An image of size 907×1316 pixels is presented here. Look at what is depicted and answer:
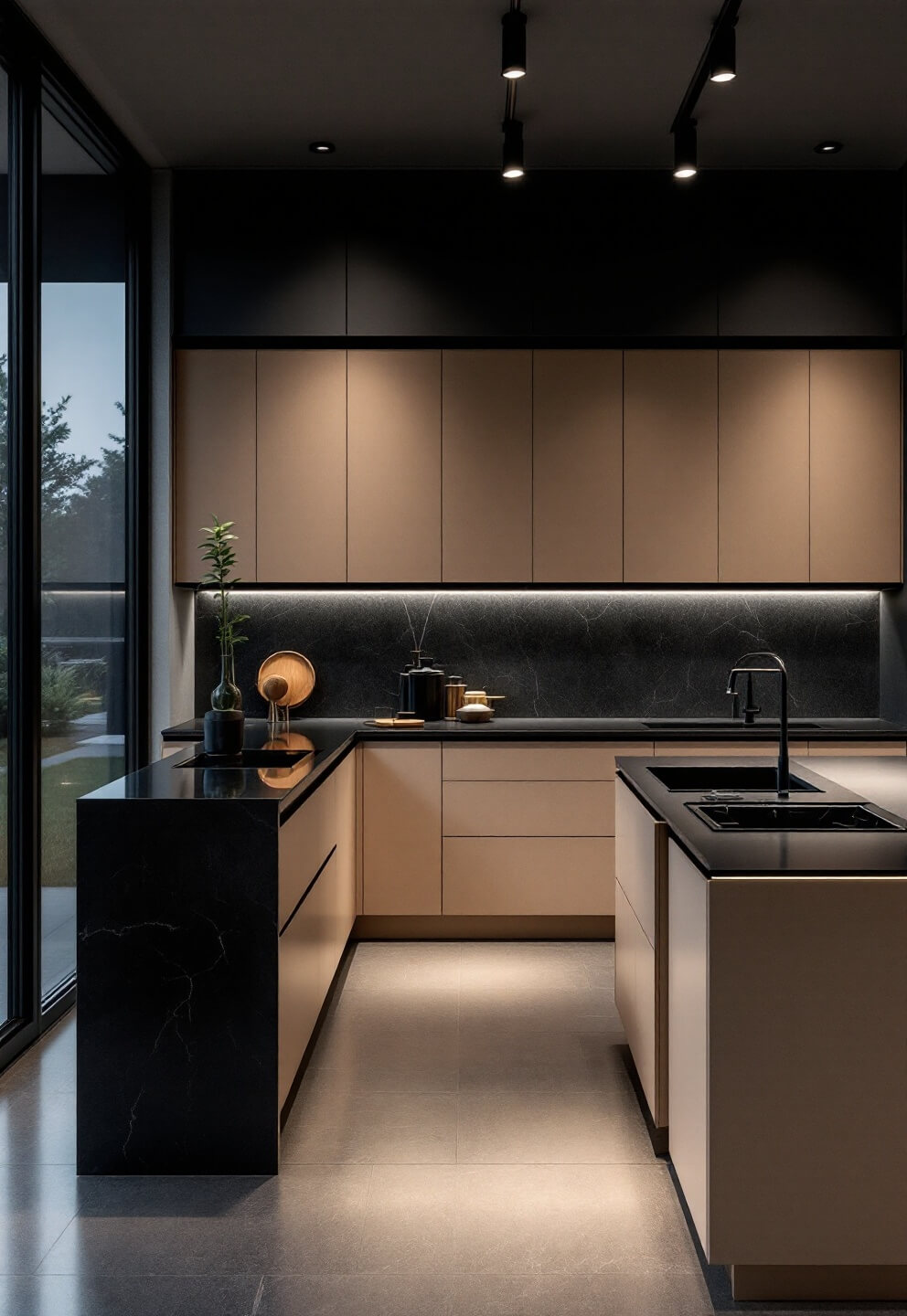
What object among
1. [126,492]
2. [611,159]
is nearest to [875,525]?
[611,159]

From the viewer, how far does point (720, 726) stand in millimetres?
4789

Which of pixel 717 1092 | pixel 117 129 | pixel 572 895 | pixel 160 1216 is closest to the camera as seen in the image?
pixel 717 1092

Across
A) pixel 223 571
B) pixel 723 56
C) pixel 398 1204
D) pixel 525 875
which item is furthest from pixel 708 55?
pixel 398 1204

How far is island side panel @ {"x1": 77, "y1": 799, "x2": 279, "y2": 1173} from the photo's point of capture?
270 cm

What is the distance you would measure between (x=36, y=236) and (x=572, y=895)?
311cm

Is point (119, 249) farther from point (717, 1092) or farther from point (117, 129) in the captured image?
point (717, 1092)

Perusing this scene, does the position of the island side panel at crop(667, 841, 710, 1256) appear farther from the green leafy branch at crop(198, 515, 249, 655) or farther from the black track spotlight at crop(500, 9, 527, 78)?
A: the black track spotlight at crop(500, 9, 527, 78)

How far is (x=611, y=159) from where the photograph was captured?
15.3 feet

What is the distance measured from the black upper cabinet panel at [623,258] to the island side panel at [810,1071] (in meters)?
3.26

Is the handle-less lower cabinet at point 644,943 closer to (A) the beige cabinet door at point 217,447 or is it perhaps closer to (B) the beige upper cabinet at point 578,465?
(B) the beige upper cabinet at point 578,465

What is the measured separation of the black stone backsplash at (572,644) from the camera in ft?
16.8

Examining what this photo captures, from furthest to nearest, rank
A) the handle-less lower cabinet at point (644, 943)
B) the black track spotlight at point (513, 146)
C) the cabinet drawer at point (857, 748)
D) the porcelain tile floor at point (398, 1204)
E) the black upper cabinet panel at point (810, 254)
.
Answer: the black upper cabinet panel at point (810, 254) → the cabinet drawer at point (857, 748) → the black track spotlight at point (513, 146) → the handle-less lower cabinet at point (644, 943) → the porcelain tile floor at point (398, 1204)

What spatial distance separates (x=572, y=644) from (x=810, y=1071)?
3.21 m

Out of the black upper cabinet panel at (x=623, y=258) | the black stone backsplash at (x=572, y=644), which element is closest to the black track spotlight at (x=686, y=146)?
the black upper cabinet panel at (x=623, y=258)
